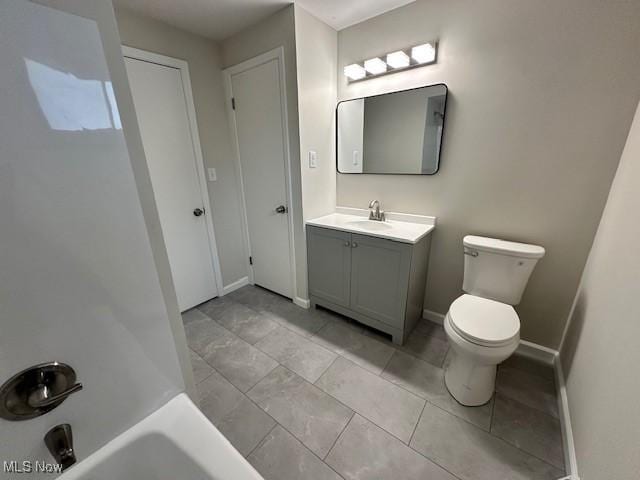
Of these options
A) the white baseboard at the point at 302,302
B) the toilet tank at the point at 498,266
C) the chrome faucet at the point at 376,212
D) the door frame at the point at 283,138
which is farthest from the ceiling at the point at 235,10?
the white baseboard at the point at 302,302

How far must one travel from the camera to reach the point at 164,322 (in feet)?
2.56

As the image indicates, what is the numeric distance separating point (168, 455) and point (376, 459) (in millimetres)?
934

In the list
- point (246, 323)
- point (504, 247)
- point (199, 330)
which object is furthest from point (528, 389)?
point (199, 330)

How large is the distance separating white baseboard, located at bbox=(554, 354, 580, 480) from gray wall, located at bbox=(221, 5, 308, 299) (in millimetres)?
1799

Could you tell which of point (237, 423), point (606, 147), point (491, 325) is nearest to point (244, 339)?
point (237, 423)

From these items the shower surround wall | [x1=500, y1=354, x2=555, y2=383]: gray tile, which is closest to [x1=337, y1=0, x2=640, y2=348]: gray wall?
[x1=500, y1=354, x2=555, y2=383]: gray tile

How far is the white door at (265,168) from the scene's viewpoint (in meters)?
A: 2.04

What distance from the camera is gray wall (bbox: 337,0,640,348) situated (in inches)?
50.8

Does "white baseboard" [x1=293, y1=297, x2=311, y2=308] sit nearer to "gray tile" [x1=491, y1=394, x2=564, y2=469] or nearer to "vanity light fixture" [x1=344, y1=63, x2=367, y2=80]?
"gray tile" [x1=491, y1=394, x2=564, y2=469]

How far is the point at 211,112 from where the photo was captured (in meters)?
2.23

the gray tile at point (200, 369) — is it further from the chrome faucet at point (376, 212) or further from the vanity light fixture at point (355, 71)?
the vanity light fixture at point (355, 71)

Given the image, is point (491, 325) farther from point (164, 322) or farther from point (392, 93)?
point (392, 93)

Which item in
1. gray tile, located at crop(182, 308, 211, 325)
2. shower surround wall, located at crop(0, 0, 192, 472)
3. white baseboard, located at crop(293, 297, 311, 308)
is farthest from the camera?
white baseboard, located at crop(293, 297, 311, 308)

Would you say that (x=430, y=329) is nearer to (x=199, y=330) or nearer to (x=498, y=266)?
(x=498, y=266)
